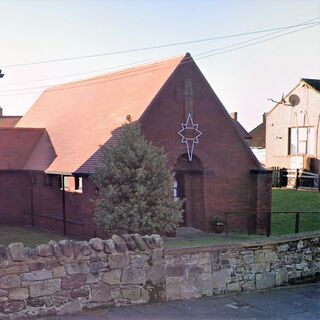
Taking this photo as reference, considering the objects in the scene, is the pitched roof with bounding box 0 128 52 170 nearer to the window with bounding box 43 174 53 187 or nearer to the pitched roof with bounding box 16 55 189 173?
the pitched roof with bounding box 16 55 189 173

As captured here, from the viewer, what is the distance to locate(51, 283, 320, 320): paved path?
32.0ft

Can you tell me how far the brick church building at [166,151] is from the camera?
19.7m

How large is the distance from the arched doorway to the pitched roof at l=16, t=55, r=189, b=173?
3118 mm

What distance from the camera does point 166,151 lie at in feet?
64.4

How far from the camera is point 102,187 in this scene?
47.5 ft

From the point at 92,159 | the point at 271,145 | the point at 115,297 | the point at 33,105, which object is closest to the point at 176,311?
the point at 115,297

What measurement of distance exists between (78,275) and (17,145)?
16.5m

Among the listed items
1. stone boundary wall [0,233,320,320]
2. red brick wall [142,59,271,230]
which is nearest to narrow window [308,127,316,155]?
red brick wall [142,59,271,230]

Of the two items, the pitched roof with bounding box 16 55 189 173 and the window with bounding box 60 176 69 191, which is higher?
the pitched roof with bounding box 16 55 189 173

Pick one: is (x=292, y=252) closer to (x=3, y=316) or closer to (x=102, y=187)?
(x=102, y=187)

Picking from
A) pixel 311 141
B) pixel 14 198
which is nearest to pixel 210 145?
pixel 14 198

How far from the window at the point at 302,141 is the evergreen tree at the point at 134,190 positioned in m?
23.8

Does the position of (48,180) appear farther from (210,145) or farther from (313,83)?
(313,83)

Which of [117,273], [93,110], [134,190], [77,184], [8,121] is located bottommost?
[117,273]
